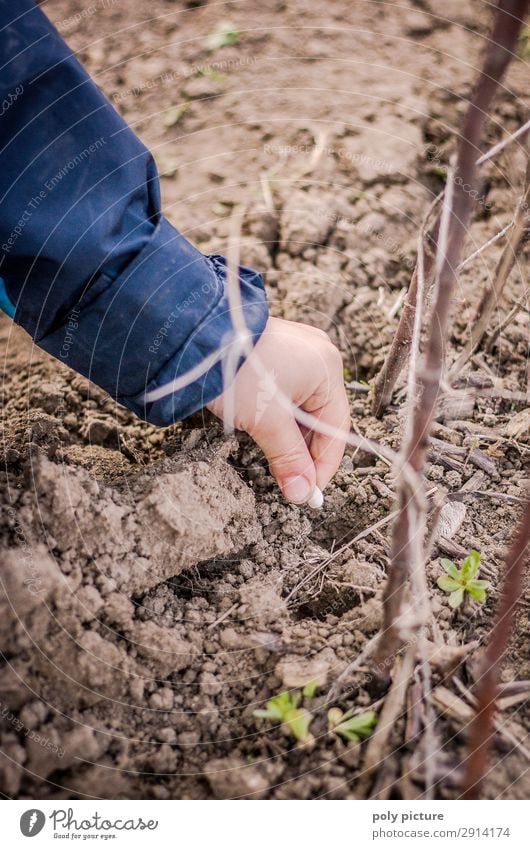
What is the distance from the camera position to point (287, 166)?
5.82 feet

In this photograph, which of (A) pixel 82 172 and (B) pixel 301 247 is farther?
(B) pixel 301 247

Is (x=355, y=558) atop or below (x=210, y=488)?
below

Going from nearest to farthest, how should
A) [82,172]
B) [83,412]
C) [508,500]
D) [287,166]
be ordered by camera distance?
[82,172] < [508,500] < [83,412] < [287,166]

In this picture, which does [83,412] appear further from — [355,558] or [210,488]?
[355,558]

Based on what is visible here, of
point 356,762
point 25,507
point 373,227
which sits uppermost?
point 373,227

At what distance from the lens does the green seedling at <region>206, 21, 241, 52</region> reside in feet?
6.60

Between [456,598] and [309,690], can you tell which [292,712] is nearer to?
[309,690]

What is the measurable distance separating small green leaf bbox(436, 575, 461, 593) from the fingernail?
0.29 m

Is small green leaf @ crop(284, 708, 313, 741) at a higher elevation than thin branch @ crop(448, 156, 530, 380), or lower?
lower

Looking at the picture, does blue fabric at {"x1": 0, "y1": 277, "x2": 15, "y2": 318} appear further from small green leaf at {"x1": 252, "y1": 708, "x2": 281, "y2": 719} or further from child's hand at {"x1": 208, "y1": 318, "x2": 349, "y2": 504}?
small green leaf at {"x1": 252, "y1": 708, "x2": 281, "y2": 719}

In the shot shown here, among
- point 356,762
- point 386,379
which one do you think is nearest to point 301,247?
point 386,379

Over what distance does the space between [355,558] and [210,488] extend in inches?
12.1

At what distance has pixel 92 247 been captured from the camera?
112 centimetres
